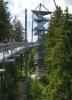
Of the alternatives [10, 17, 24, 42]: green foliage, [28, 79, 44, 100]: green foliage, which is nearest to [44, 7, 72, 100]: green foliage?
[28, 79, 44, 100]: green foliage

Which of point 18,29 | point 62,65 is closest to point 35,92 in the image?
point 62,65

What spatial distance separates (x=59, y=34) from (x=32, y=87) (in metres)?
15.0

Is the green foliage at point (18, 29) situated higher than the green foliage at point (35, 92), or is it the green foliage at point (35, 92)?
the green foliage at point (18, 29)

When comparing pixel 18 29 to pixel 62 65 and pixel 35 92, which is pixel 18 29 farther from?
pixel 62 65

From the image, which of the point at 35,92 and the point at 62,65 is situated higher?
the point at 62,65

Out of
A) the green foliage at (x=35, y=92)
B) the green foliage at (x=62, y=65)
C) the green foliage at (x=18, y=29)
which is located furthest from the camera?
the green foliage at (x=18, y=29)

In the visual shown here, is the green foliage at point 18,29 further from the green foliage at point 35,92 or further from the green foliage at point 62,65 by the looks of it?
the green foliage at point 62,65

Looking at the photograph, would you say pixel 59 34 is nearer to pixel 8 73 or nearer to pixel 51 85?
pixel 51 85

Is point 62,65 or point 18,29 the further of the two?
point 18,29

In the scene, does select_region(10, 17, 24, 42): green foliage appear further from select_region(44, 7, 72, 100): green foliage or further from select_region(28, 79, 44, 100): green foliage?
select_region(44, 7, 72, 100): green foliage

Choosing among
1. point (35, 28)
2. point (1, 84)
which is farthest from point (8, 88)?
point (35, 28)

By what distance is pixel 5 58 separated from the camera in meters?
36.7

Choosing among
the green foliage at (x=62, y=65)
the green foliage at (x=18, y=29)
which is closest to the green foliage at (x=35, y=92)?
the green foliage at (x=62, y=65)

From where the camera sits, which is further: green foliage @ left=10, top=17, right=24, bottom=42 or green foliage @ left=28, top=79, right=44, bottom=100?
green foliage @ left=10, top=17, right=24, bottom=42
